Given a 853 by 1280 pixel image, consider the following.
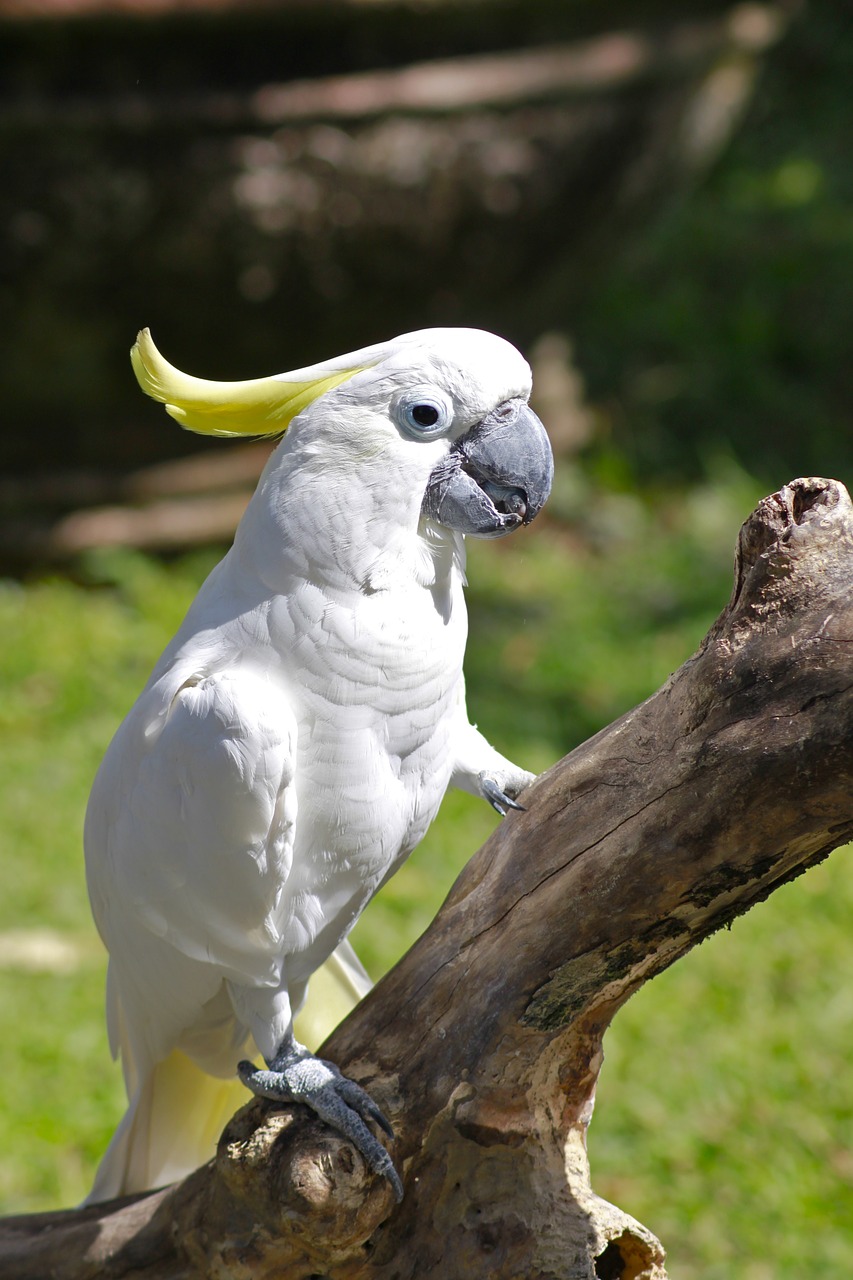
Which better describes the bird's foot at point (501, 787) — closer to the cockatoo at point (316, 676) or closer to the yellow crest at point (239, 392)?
the cockatoo at point (316, 676)

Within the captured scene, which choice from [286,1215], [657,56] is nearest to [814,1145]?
[286,1215]

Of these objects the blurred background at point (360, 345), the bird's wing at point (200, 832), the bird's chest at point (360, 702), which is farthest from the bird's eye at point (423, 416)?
the blurred background at point (360, 345)

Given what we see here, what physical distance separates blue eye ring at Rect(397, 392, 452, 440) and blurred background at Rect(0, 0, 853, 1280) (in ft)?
5.09

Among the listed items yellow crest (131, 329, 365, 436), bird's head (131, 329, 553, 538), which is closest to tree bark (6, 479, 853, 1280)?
bird's head (131, 329, 553, 538)

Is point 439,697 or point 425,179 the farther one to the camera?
point 425,179

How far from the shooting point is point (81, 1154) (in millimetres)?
2406

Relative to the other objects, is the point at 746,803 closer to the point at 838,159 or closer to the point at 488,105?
the point at 488,105

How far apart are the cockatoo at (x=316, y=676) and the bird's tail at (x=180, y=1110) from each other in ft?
1.14

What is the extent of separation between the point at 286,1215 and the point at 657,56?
11.7 ft

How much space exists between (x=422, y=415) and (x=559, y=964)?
61 cm

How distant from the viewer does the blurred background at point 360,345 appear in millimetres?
2494

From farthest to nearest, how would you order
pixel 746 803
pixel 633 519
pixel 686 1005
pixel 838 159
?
pixel 838 159, pixel 633 519, pixel 686 1005, pixel 746 803

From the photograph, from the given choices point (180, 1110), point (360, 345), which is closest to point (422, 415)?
point (180, 1110)

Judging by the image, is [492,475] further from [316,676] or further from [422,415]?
[316,676]
